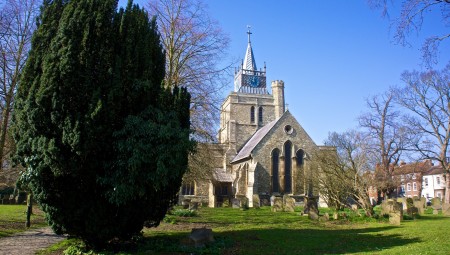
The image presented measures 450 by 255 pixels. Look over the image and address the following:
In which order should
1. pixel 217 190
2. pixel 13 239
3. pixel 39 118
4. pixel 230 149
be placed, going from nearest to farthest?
pixel 39 118, pixel 13 239, pixel 217 190, pixel 230 149

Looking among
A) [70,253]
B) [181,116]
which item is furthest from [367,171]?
[70,253]

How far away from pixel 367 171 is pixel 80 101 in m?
20.3

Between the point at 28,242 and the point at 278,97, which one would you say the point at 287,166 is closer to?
the point at 278,97

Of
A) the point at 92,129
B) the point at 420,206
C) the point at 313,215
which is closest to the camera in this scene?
the point at 92,129

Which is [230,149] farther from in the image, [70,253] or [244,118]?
[70,253]

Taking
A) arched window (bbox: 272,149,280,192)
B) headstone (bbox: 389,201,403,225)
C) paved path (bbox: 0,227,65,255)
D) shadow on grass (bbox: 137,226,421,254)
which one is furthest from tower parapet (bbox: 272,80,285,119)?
paved path (bbox: 0,227,65,255)

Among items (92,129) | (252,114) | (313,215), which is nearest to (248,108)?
(252,114)

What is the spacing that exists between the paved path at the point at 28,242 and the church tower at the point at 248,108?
32461 millimetres

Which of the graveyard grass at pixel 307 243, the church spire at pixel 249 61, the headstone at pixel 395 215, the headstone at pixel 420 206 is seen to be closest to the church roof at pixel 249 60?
the church spire at pixel 249 61

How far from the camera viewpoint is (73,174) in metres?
8.19

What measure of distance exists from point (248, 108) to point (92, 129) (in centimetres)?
4137

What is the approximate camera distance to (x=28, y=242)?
1086 cm

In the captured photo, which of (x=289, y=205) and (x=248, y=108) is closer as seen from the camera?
(x=289, y=205)

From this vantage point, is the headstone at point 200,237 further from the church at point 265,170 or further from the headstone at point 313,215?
the church at point 265,170
